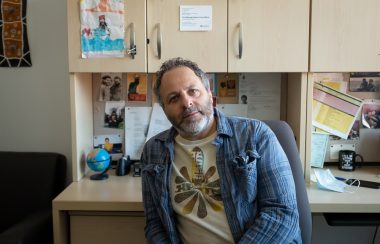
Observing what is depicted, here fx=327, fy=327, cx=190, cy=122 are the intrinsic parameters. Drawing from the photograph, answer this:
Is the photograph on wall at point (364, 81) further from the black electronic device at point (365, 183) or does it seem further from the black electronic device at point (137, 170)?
the black electronic device at point (137, 170)

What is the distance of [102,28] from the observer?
149 cm

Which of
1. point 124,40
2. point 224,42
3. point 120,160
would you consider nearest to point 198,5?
point 224,42

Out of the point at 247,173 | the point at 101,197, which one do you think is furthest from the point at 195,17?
the point at 101,197

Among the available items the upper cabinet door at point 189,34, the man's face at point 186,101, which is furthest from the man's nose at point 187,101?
the upper cabinet door at point 189,34

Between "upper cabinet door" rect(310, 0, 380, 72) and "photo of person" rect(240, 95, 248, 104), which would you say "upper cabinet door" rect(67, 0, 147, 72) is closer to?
"photo of person" rect(240, 95, 248, 104)

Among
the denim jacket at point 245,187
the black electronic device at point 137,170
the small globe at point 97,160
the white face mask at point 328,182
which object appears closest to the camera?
the denim jacket at point 245,187

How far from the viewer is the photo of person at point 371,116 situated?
72.1 inches

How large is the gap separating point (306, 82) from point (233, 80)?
0.44 meters

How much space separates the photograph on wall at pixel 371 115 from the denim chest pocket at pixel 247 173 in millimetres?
1067

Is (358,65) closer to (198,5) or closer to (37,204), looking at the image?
(198,5)

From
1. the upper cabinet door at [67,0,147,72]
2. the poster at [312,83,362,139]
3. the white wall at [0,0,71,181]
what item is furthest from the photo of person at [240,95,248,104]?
the white wall at [0,0,71,181]

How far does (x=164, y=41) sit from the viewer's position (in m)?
1.50

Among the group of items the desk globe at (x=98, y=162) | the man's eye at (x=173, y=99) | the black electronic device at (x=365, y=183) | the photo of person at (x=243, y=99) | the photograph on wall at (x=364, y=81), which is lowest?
the black electronic device at (x=365, y=183)

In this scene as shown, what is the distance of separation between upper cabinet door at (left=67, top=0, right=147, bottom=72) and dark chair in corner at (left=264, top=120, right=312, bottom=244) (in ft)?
2.21
